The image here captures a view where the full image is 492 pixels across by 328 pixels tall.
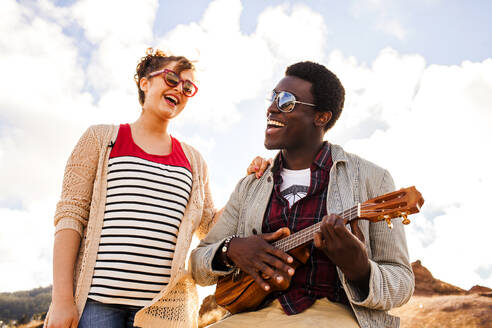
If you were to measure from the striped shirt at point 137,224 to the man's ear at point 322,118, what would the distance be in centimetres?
136

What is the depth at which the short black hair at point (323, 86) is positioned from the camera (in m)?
3.96

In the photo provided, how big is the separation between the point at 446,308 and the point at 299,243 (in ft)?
15.8

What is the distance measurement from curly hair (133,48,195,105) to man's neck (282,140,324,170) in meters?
1.35

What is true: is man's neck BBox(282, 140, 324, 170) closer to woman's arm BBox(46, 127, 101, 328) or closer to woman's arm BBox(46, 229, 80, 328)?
woman's arm BBox(46, 127, 101, 328)

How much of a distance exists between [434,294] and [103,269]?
665 cm

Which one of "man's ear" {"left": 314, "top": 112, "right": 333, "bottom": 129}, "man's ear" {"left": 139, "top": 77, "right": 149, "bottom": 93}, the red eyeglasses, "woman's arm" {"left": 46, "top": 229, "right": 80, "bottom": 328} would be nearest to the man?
"man's ear" {"left": 314, "top": 112, "right": 333, "bottom": 129}

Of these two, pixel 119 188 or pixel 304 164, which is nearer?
pixel 119 188

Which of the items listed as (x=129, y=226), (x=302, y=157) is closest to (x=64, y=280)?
(x=129, y=226)

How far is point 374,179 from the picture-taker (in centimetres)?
345

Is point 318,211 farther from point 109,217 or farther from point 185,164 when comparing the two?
point 109,217

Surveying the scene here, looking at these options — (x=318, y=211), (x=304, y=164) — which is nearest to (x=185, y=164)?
(x=304, y=164)

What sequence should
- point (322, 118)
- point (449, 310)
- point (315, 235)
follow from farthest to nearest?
point (449, 310) < point (322, 118) < point (315, 235)

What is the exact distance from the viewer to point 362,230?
10.5 ft

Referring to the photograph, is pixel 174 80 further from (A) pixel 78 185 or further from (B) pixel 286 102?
(A) pixel 78 185
